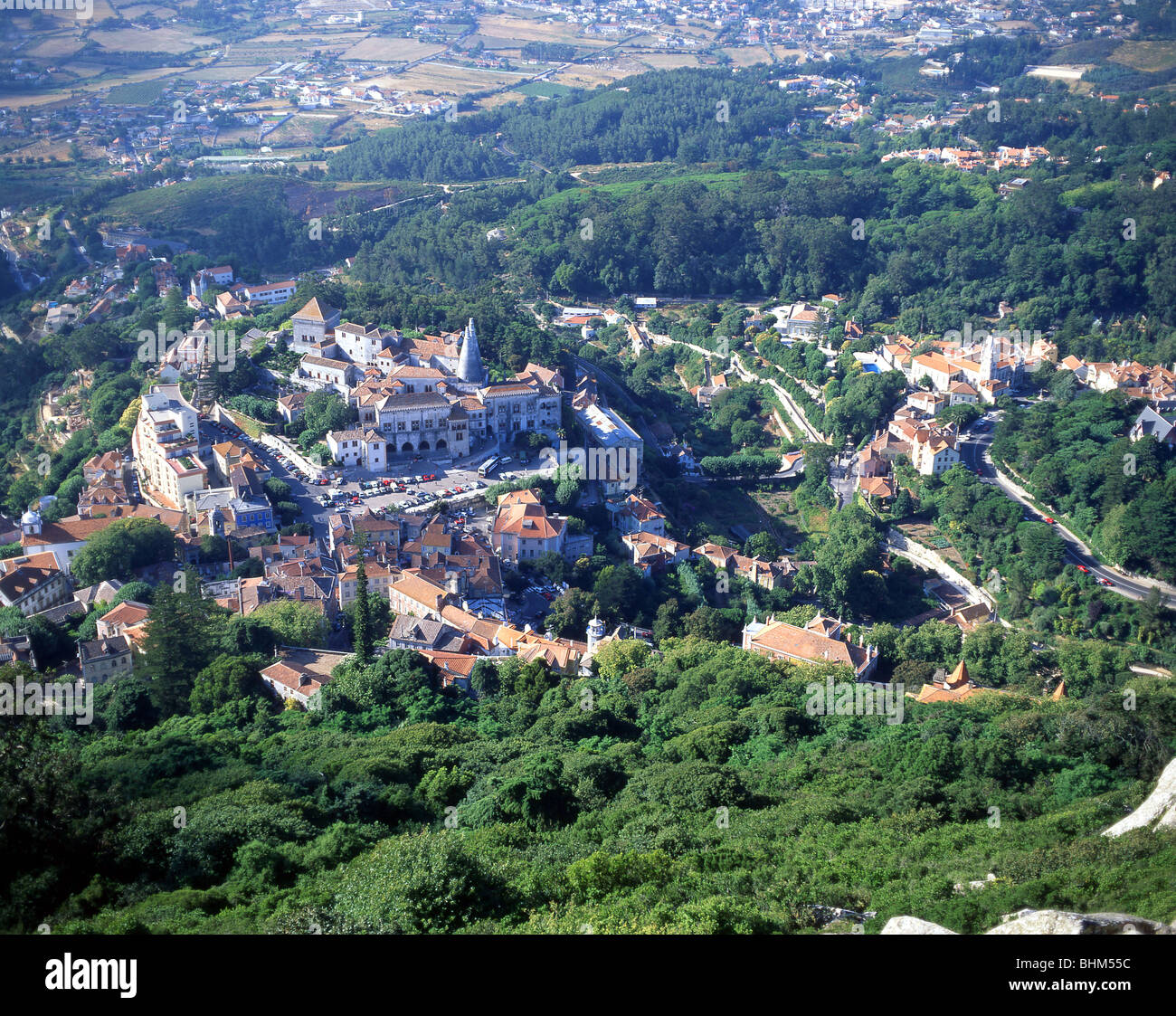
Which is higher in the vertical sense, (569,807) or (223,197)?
(223,197)

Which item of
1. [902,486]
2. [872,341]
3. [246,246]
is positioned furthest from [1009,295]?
[246,246]

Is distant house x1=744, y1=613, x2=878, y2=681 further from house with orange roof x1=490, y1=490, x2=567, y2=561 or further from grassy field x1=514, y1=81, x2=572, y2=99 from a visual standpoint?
grassy field x1=514, y1=81, x2=572, y2=99

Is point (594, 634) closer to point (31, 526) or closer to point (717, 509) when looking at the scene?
point (717, 509)

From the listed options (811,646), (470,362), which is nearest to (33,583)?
(470,362)

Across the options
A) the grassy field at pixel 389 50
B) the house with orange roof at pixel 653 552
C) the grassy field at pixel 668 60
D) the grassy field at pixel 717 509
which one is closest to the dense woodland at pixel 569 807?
the house with orange roof at pixel 653 552

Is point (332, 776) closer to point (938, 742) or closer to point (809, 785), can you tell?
point (809, 785)
